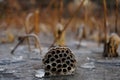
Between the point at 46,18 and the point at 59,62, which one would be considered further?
the point at 46,18

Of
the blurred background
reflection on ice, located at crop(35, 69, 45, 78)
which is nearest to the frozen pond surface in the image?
reflection on ice, located at crop(35, 69, 45, 78)

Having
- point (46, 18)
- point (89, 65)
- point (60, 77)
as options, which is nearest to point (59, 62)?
point (60, 77)

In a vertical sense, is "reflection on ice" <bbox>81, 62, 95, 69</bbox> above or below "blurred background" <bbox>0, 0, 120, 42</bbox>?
below

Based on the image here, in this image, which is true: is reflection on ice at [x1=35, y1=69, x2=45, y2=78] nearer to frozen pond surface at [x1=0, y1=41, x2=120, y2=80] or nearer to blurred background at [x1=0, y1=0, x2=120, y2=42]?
frozen pond surface at [x1=0, y1=41, x2=120, y2=80]

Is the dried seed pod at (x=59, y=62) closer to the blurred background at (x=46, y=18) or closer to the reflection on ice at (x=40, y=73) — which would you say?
the reflection on ice at (x=40, y=73)

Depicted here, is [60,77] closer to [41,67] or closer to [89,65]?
[41,67]

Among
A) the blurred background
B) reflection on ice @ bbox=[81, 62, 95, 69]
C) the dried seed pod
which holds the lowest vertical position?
reflection on ice @ bbox=[81, 62, 95, 69]

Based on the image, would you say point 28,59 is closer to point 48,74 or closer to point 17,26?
point 48,74

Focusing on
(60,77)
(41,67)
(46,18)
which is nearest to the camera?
(60,77)

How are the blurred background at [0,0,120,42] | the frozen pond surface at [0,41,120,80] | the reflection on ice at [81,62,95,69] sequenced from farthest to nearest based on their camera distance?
1. the blurred background at [0,0,120,42]
2. the reflection on ice at [81,62,95,69]
3. the frozen pond surface at [0,41,120,80]

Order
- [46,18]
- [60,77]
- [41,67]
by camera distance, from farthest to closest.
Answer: [46,18], [41,67], [60,77]

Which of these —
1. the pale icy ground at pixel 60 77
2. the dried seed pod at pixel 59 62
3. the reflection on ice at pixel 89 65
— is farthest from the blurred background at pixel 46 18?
the dried seed pod at pixel 59 62
